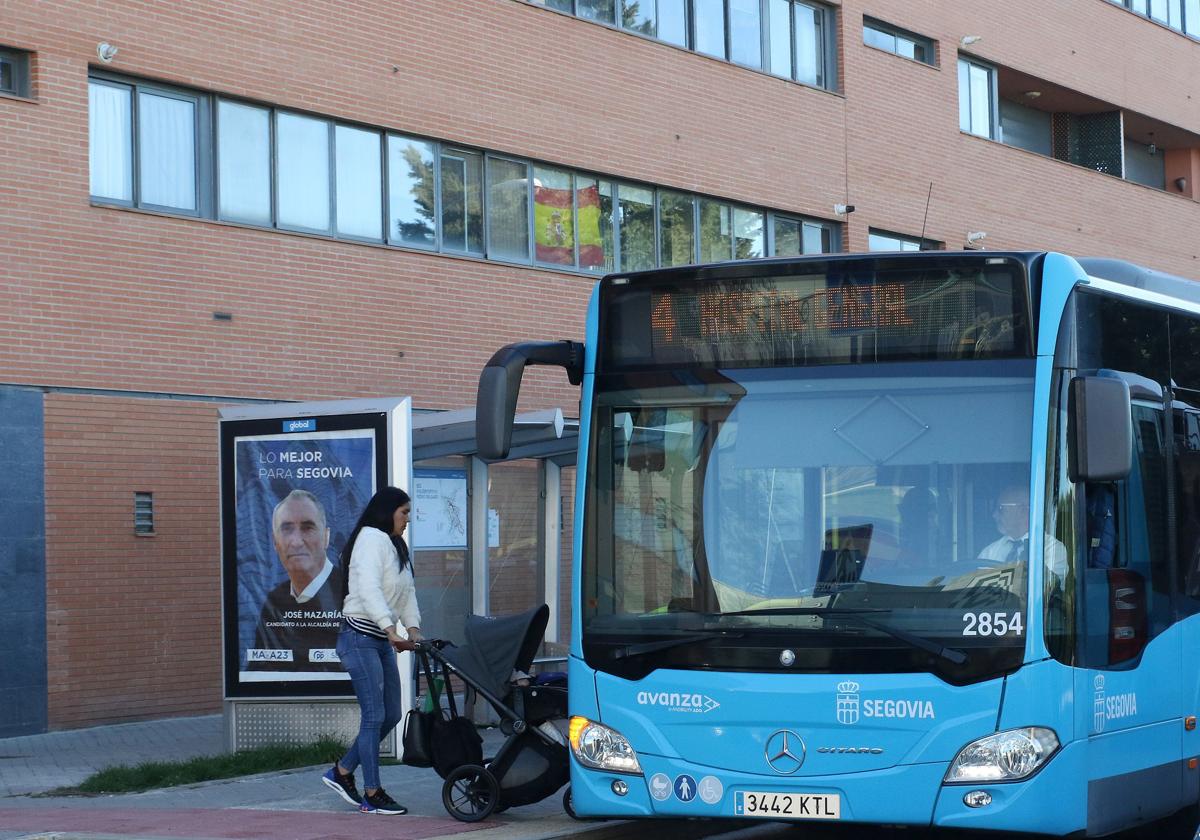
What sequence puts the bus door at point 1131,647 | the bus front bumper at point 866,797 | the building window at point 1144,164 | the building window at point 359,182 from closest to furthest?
the bus front bumper at point 866,797 < the bus door at point 1131,647 < the building window at point 359,182 < the building window at point 1144,164

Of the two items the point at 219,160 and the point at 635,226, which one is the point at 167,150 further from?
the point at 635,226

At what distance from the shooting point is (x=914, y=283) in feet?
25.5

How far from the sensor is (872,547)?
24.1 feet

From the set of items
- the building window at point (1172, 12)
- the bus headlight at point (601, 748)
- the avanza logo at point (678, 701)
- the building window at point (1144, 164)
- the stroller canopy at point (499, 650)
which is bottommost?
the bus headlight at point (601, 748)

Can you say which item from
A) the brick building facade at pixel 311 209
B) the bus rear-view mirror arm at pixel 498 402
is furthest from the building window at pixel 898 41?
the bus rear-view mirror arm at pixel 498 402

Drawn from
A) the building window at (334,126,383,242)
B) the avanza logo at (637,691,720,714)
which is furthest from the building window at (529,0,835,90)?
the avanza logo at (637,691,720,714)

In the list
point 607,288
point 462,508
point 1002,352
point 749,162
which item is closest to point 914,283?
point 1002,352

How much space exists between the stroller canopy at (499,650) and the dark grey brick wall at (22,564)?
21.2 ft

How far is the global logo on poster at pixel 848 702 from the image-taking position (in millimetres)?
7312

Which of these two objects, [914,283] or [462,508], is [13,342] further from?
[914,283]

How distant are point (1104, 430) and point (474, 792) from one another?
3.89 metres

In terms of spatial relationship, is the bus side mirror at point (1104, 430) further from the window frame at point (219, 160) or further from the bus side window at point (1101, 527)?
the window frame at point (219, 160)

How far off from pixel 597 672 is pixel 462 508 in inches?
248

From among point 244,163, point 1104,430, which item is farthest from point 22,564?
point 1104,430
